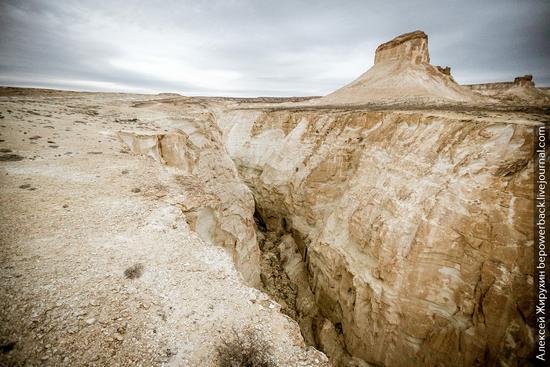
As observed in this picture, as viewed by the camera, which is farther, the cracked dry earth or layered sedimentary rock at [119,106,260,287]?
layered sedimentary rock at [119,106,260,287]

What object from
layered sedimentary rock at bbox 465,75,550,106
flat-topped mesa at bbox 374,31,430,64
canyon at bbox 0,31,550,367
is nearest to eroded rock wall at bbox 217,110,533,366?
canyon at bbox 0,31,550,367

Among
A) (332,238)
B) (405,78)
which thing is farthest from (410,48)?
→ (332,238)

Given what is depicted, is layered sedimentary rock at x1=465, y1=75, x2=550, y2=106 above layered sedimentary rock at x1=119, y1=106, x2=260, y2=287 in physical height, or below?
above

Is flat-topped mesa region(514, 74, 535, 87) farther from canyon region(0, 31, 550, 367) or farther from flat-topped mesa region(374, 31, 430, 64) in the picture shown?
canyon region(0, 31, 550, 367)

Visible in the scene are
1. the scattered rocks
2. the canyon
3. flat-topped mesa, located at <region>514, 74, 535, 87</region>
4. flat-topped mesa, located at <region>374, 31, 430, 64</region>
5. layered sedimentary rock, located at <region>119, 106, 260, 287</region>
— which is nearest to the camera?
the canyon

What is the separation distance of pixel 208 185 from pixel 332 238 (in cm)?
762

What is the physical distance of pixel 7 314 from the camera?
159 inches

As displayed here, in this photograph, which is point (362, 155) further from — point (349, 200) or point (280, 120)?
point (280, 120)

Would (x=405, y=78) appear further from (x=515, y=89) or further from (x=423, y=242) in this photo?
(x=515, y=89)

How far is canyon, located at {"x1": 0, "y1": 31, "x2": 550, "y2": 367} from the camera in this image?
5023 millimetres

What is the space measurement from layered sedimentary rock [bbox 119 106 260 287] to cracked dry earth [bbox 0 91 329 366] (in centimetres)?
134

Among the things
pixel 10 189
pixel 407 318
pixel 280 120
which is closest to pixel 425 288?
pixel 407 318

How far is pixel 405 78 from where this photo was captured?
2898cm

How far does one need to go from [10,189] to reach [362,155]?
14.9m
